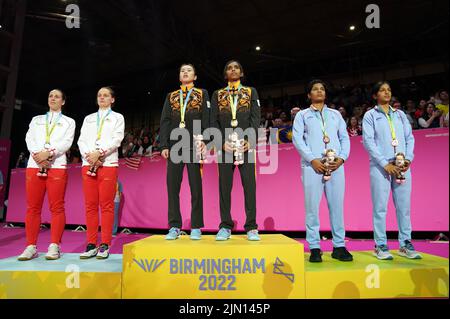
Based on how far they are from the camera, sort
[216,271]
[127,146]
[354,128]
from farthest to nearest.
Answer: [127,146] < [354,128] < [216,271]

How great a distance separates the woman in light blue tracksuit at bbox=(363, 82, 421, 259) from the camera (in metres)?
3.02

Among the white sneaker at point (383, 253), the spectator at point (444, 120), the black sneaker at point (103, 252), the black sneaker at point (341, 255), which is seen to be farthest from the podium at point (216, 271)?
the spectator at point (444, 120)

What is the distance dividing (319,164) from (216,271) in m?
1.36

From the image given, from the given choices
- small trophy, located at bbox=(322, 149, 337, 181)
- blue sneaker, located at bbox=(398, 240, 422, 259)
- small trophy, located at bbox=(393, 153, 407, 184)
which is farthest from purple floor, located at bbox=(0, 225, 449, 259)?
small trophy, located at bbox=(322, 149, 337, 181)

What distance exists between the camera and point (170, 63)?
10617 mm

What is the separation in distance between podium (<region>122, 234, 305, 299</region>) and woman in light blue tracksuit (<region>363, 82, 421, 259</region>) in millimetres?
1061

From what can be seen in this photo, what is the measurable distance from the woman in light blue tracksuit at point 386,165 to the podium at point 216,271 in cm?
106

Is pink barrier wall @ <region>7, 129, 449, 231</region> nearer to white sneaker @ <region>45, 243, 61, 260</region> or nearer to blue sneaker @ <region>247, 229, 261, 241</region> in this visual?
blue sneaker @ <region>247, 229, 261, 241</region>

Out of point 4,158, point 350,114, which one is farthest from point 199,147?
point 4,158

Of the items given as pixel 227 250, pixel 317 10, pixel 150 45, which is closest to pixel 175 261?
pixel 227 250

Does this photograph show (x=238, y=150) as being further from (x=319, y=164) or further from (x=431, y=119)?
(x=431, y=119)

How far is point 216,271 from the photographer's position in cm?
247
